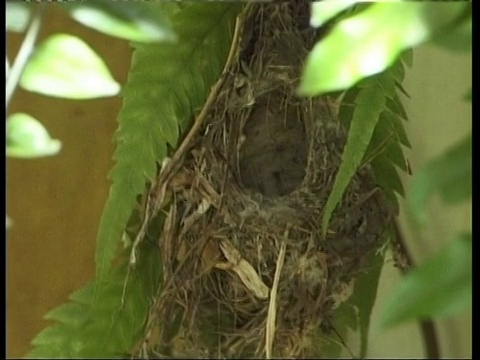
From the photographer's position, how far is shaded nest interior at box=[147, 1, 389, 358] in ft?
2.17

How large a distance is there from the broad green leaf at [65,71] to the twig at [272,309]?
9.6 inches

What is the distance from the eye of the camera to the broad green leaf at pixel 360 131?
57 cm

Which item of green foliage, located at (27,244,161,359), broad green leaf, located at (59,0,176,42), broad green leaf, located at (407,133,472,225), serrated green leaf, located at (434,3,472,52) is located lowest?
green foliage, located at (27,244,161,359)

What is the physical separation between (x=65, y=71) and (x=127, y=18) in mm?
115

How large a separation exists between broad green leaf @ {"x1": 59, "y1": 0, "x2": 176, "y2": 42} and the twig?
308mm

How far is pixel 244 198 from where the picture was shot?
659 mm

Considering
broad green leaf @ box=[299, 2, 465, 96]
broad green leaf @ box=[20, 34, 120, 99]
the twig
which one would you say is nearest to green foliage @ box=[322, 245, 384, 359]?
the twig

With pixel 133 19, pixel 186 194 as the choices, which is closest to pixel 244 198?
pixel 186 194

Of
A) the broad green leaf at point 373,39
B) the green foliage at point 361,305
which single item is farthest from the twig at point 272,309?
the broad green leaf at point 373,39

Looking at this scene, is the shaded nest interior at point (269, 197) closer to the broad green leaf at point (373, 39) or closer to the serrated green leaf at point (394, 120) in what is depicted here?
the serrated green leaf at point (394, 120)

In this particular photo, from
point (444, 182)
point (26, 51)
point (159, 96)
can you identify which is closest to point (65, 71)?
point (26, 51)

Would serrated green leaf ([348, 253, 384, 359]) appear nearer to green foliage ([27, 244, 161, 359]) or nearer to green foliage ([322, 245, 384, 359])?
green foliage ([322, 245, 384, 359])

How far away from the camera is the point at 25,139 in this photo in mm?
501

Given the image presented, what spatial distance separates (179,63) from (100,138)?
0.29 metres
